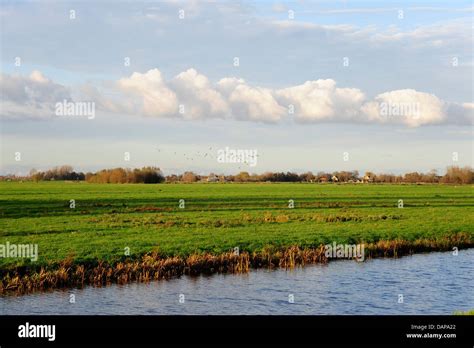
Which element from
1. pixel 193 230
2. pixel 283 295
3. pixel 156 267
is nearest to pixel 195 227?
pixel 193 230

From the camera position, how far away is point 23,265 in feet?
85.1

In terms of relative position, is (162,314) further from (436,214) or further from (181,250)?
(436,214)

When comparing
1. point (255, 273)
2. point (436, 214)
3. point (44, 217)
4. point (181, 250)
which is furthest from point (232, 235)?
point (436, 214)

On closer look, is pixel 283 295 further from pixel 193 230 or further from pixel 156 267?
pixel 193 230

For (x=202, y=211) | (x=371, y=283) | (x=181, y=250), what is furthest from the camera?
(x=202, y=211)

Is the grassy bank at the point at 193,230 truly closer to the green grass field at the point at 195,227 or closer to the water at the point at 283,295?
the green grass field at the point at 195,227

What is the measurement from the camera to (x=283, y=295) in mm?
23969

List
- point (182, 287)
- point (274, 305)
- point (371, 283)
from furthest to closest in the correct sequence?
point (371, 283)
point (182, 287)
point (274, 305)

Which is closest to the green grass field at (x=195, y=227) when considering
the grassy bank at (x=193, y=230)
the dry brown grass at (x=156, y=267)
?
the grassy bank at (x=193, y=230)

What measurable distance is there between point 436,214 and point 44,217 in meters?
38.3

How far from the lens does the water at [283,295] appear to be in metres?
21.5

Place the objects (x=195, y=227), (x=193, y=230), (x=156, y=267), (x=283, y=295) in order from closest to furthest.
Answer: (x=283, y=295) < (x=156, y=267) < (x=193, y=230) < (x=195, y=227)

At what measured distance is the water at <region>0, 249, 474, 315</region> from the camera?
2152 cm

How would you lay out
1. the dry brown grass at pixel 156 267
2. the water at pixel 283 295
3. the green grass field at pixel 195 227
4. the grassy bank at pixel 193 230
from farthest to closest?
the green grass field at pixel 195 227, the grassy bank at pixel 193 230, the dry brown grass at pixel 156 267, the water at pixel 283 295
